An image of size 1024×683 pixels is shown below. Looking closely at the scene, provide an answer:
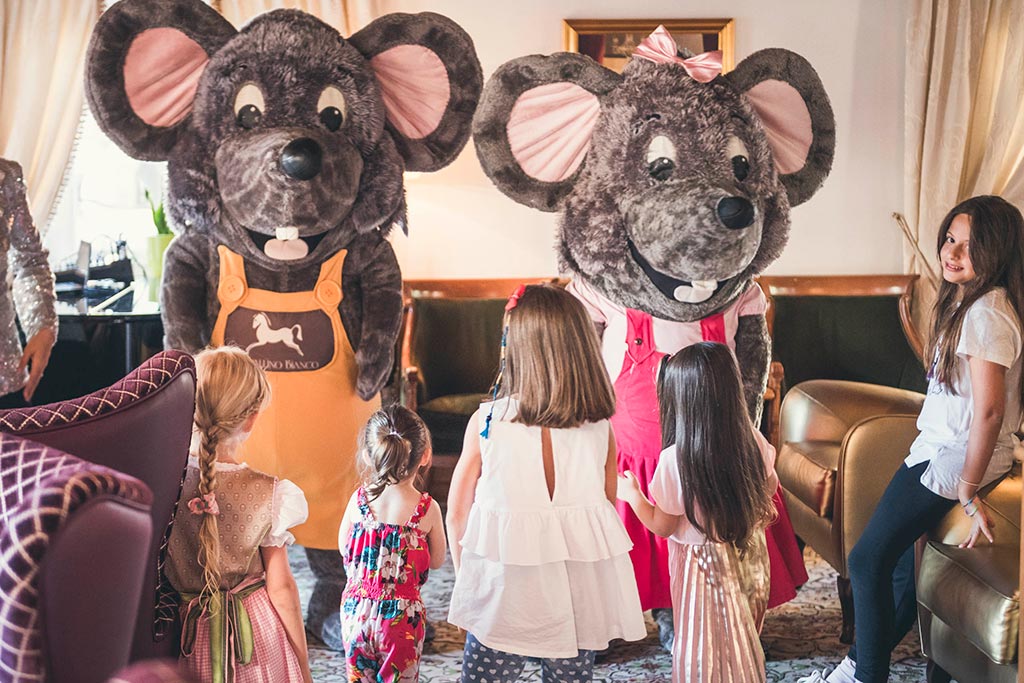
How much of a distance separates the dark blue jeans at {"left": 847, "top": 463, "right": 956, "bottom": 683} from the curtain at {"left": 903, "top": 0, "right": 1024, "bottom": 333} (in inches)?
97.1

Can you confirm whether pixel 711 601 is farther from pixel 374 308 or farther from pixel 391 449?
pixel 374 308

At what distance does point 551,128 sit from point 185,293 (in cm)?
106

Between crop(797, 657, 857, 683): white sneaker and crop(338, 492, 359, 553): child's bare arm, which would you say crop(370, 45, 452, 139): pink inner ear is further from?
crop(797, 657, 857, 683): white sneaker

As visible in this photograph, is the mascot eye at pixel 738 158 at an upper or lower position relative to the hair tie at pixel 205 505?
upper

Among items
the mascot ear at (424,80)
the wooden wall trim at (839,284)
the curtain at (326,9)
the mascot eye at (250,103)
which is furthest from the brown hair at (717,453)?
the curtain at (326,9)

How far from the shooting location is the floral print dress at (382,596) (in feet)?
6.93

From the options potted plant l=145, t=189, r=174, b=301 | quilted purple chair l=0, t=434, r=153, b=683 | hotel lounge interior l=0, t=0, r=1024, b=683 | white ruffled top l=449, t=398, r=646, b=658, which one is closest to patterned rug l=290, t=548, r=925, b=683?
hotel lounge interior l=0, t=0, r=1024, b=683

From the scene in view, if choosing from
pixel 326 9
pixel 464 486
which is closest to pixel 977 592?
pixel 464 486

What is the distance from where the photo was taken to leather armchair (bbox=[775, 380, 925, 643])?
276cm

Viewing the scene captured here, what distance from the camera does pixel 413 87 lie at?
2.83 metres

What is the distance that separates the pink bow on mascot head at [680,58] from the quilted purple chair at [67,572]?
2014 millimetres

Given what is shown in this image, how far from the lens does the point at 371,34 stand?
2805 mm

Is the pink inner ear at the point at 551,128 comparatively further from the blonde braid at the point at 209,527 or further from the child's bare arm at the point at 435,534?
the blonde braid at the point at 209,527

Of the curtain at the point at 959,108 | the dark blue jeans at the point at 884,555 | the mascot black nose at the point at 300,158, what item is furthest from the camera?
the curtain at the point at 959,108
